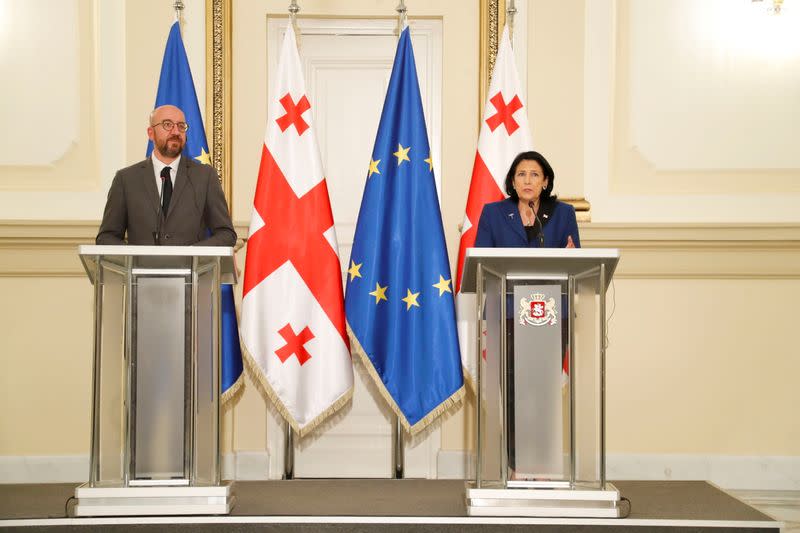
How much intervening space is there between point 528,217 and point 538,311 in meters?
0.55

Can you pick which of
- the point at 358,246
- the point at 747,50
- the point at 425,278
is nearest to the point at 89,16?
the point at 358,246

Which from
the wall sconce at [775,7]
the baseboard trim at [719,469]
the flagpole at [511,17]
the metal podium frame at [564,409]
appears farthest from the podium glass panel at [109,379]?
the wall sconce at [775,7]

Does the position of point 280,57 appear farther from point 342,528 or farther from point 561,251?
point 342,528

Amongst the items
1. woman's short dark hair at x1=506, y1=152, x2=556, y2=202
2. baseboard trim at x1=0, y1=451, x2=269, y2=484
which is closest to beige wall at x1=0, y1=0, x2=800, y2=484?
baseboard trim at x1=0, y1=451, x2=269, y2=484

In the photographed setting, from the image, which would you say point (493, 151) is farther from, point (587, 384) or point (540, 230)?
point (587, 384)

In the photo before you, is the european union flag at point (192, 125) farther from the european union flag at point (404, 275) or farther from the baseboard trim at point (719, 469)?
the baseboard trim at point (719, 469)

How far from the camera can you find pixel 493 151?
5008 millimetres

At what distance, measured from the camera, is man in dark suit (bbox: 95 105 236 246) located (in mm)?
3848

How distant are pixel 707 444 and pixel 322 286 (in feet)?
7.45

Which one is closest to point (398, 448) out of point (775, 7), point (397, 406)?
point (397, 406)

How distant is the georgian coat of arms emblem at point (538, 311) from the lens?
3580 mm

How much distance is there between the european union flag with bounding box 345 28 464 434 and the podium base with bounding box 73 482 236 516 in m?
1.51

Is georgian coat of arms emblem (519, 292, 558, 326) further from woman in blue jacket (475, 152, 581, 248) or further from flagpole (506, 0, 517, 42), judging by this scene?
flagpole (506, 0, 517, 42)

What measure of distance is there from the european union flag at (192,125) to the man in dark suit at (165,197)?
905mm
